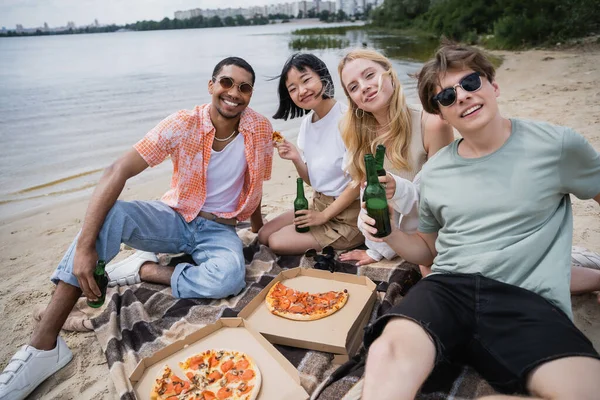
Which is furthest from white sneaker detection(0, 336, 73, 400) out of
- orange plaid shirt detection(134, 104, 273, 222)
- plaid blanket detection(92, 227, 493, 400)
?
orange plaid shirt detection(134, 104, 273, 222)

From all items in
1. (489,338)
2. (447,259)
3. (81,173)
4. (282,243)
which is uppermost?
(447,259)

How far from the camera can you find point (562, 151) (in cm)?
242

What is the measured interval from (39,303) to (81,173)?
18.4ft

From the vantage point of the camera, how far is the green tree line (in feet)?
81.8

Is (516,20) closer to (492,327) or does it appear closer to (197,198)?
(197,198)

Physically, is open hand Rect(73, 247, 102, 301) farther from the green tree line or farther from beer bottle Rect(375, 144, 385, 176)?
the green tree line

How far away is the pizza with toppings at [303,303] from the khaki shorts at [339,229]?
1.01 m

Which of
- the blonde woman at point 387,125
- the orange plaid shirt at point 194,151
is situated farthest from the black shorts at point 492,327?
the orange plaid shirt at point 194,151

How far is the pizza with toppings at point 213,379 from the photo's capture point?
260 centimetres

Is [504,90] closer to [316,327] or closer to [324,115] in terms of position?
[324,115]

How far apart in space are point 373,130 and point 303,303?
1.60 metres

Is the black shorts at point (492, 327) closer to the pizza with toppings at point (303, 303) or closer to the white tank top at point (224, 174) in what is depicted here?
the pizza with toppings at point (303, 303)

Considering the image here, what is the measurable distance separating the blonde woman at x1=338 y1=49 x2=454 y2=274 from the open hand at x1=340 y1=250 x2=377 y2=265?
69 centimetres

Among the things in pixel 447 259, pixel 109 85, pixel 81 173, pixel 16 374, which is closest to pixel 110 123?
pixel 81 173
